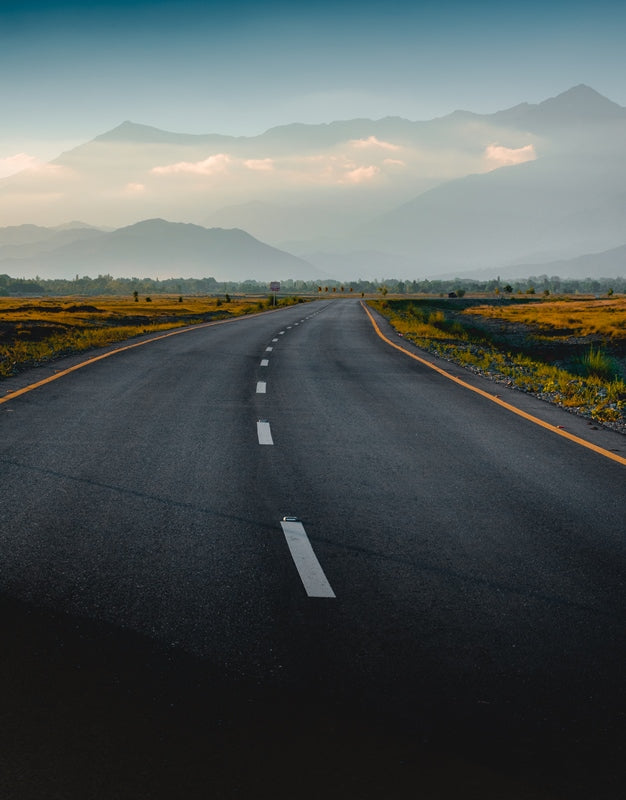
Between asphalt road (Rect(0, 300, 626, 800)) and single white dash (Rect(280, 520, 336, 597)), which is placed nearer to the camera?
asphalt road (Rect(0, 300, 626, 800))

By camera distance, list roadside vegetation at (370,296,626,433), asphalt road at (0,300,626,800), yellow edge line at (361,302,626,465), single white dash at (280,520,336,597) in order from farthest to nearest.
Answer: roadside vegetation at (370,296,626,433) → yellow edge line at (361,302,626,465) → single white dash at (280,520,336,597) → asphalt road at (0,300,626,800)

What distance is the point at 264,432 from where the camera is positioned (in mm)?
9891

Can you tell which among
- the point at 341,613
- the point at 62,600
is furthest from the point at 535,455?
the point at 62,600

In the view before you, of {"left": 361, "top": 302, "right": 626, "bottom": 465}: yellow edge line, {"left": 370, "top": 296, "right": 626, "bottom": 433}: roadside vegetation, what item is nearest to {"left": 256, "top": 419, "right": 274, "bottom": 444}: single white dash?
{"left": 361, "top": 302, "right": 626, "bottom": 465}: yellow edge line

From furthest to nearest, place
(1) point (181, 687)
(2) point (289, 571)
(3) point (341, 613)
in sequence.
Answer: (2) point (289, 571) < (3) point (341, 613) < (1) point (181, 687)

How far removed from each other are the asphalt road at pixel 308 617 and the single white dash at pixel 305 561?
0.08 feet

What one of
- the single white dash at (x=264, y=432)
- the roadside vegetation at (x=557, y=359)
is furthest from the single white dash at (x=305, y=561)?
the roadside vegetation at (x=557, y=359)

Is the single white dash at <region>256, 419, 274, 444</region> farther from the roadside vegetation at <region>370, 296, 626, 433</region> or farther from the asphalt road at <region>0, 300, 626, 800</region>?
the roadside vegetation at <region>370, 296, 626, 433</region>

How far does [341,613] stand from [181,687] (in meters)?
1.16

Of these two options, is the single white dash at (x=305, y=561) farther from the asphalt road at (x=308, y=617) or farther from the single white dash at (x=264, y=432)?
the single white dash at (x=264, y=432)

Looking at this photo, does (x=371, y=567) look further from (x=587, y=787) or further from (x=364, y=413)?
(x=364, y=413)

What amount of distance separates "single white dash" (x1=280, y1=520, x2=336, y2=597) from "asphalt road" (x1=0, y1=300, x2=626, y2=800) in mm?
24

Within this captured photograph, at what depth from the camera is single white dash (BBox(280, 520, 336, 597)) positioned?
4711mm

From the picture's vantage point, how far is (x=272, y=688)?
349 cm
